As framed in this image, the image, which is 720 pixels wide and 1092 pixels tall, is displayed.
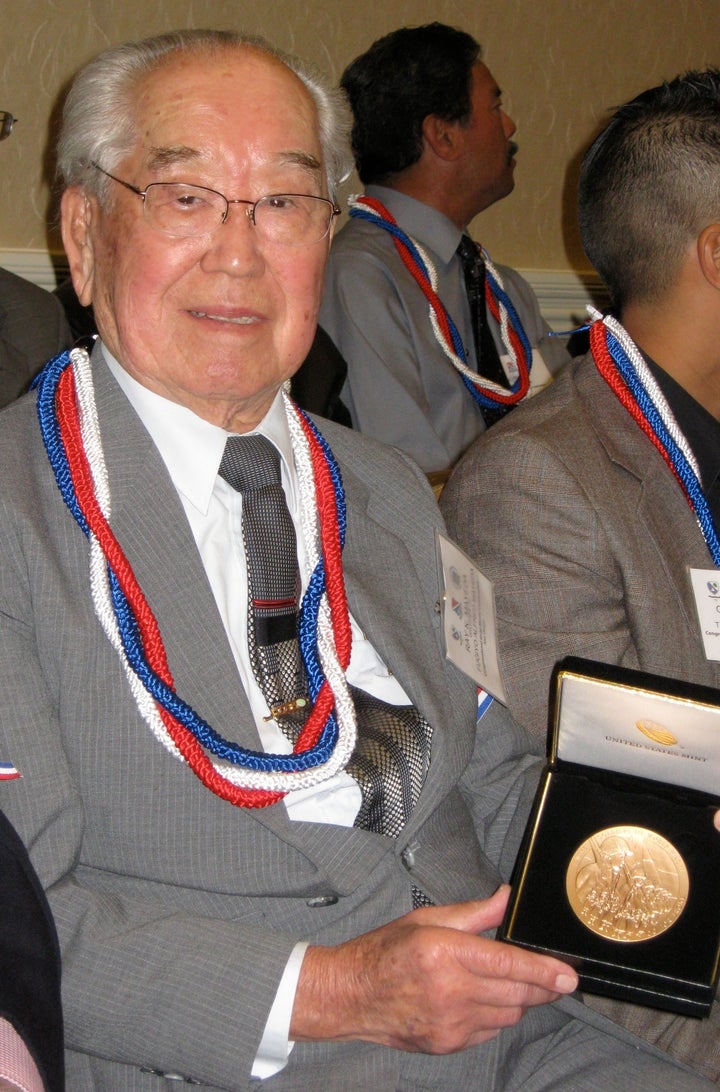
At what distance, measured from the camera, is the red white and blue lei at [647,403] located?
158 centimetres

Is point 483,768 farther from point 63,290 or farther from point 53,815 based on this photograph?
point 63,290

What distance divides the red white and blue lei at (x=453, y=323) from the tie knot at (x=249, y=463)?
1.74 m

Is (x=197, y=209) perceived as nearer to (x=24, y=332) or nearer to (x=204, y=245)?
(x=204, y=245)

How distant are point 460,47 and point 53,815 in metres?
2.81

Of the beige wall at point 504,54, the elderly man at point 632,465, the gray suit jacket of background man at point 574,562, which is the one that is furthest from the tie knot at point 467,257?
the gray suit jacket of background man at point 574,562

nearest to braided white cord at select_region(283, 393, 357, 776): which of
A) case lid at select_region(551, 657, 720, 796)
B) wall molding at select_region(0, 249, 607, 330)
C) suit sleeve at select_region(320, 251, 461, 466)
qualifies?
case lid at select_region(551, 657, 720, 796)

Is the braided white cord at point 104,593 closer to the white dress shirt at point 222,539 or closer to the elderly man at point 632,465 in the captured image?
the white dress shirt at point 222,539

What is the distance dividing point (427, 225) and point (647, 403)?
1.81 metres

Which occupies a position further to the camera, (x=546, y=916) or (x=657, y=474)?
(x=657, y=474)

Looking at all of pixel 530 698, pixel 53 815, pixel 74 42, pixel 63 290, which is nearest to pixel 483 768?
pixel 530 698

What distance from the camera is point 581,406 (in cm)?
161

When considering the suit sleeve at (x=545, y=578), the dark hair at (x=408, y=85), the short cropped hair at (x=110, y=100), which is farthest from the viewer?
the dark hair at (x=408, y=85)

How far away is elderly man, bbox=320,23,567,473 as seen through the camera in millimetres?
2990

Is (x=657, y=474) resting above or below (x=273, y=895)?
above
